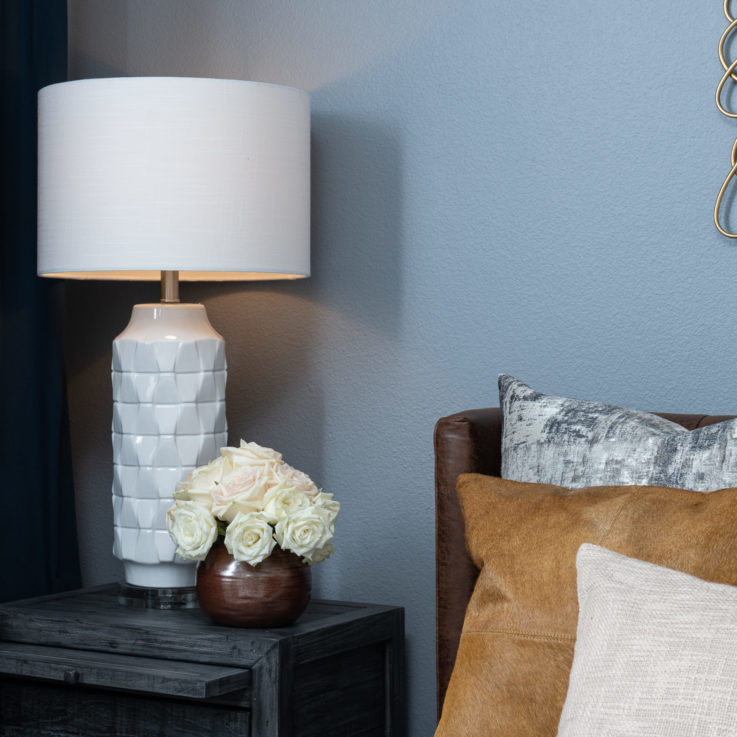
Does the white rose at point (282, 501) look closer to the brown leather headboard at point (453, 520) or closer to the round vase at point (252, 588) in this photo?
the round vase at point (252, 588)

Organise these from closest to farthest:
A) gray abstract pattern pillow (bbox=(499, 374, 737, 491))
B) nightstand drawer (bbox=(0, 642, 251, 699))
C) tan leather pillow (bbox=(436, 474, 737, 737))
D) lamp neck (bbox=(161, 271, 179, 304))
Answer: tan leather pillow (bbox=(436, 474, 737, 737)), gray abstract pattern pillow (bbox=(499, 374, 737, 491)), nightstand drawer (bbox=(0, 642, 251, 699)), lamp neck (bbox=(161, 271, 179, 304))

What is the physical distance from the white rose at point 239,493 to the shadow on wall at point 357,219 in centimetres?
50

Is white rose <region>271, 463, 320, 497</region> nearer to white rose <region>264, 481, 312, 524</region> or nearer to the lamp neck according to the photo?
white rose <region>264, 481, 312, 524</region>

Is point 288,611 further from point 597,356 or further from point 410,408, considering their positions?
point 597,356

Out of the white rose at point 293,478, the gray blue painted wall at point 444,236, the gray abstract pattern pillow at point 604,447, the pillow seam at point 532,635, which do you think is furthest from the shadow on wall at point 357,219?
the pillow seam at point 532,635

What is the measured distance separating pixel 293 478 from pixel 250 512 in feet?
0.32

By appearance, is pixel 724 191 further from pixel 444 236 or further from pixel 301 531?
pixel 301 531

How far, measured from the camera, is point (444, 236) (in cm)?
203

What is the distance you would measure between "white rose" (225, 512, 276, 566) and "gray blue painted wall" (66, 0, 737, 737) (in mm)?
470

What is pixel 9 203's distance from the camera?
6.93 ft

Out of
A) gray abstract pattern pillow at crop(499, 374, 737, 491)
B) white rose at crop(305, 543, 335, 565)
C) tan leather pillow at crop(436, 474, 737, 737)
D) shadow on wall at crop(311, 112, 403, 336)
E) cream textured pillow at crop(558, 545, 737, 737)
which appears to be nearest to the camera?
cream textured pillow at crop(558, 545, 737, 737)

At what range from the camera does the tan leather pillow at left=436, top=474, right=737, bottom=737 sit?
1.22 metres

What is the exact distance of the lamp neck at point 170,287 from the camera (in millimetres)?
1974

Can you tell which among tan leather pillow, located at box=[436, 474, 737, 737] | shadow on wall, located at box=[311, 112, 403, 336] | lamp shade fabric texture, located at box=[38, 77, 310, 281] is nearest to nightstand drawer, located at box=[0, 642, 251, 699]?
tan leather pillow, located at box=[436, 474, 737, 737]
